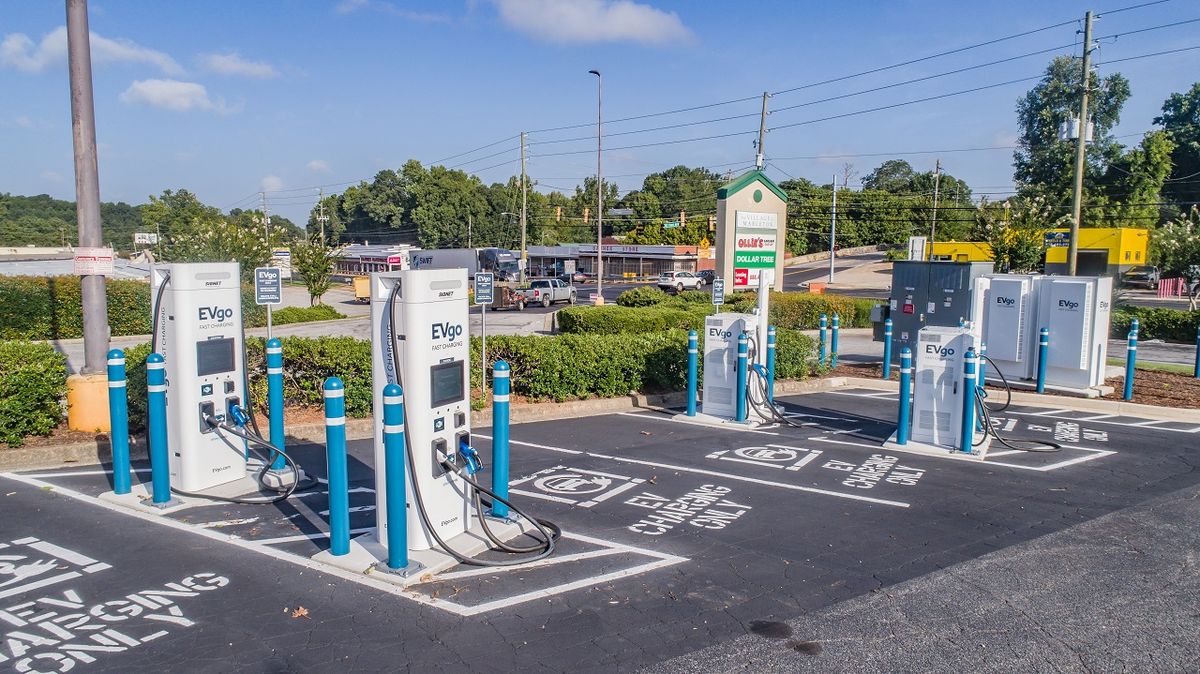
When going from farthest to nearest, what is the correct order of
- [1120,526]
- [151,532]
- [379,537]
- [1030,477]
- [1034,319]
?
[1034,319] → [1030,477] → [1120,526] → [151,532] → [379,537]

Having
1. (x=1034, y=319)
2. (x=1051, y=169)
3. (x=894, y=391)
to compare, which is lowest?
(x=894, y=391)

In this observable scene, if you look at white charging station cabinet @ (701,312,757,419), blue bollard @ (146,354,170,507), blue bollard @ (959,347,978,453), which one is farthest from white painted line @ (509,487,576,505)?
blue bollard @ (959,347,978,453)

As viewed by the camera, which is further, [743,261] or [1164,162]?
[1164,162]

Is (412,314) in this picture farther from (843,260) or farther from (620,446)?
(843,260)

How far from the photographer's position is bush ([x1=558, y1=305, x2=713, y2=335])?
862 inches

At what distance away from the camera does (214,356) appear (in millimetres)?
7773

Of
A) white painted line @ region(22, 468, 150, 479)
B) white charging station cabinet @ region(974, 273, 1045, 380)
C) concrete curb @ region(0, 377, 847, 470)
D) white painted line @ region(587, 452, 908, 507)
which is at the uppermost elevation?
white charging station cabinet @ region(974, 273, 1045, 380)

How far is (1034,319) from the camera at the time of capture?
15008 mm

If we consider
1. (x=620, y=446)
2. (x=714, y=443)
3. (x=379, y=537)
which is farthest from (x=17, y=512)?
(x=714, y=443)

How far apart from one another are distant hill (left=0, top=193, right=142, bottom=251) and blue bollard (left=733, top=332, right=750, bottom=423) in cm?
9441

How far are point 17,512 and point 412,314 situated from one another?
445 centimetres

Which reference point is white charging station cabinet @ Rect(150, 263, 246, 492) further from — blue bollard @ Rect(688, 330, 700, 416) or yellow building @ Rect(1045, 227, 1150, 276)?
yellow building @ Rect(1045, 227, 1150, 276)


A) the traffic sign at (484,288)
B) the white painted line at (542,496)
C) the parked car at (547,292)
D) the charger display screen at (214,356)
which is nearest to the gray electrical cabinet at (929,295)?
the traffic sign at (484,288)

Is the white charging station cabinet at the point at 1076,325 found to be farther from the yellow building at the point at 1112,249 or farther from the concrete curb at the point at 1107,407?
the yellow building at the point at 1112,249
